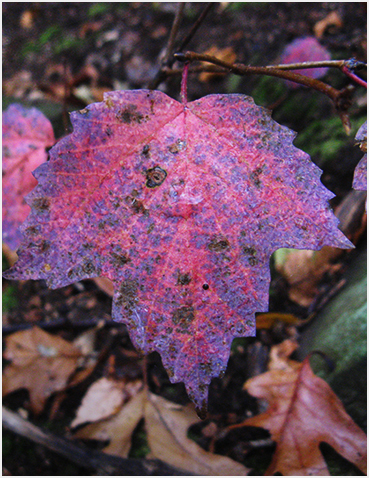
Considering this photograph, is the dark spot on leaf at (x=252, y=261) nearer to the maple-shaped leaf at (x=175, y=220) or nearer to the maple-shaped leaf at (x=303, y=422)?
the maple-shaped leaf at (x=175, y=220)

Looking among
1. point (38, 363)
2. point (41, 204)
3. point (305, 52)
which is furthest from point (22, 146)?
point (305, 52)

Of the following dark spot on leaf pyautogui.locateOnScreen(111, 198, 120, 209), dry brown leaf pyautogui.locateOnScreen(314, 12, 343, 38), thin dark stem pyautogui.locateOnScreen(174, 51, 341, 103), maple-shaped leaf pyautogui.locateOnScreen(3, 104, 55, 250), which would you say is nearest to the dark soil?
dry brown leaf pyautogui.locateOnScreen(314, 12, 343, 38)

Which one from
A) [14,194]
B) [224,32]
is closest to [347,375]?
[14,194]

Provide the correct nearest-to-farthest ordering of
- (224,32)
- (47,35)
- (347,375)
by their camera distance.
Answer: (347,375)
(224,32)
(47,35)

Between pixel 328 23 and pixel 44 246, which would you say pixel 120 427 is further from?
pixel 328 23

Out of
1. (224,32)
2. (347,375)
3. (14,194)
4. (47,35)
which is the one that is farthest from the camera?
(47,35)

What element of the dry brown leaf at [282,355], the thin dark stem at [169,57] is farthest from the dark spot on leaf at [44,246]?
the dry brown leaf at [282,355]

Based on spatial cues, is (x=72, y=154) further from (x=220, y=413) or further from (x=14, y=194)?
(x=220, y=413)
